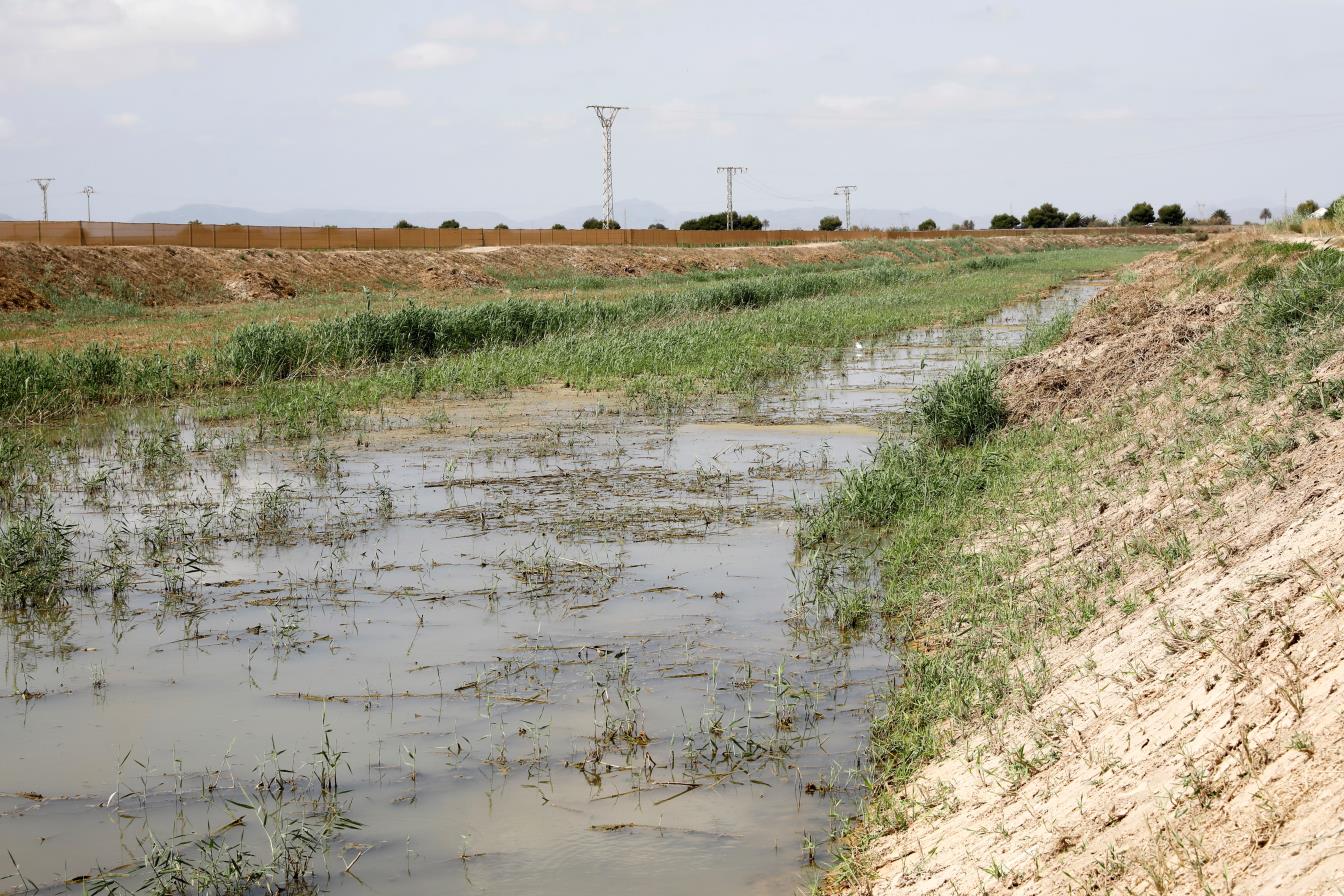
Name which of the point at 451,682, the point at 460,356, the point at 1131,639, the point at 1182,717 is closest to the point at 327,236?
the point at 460,356

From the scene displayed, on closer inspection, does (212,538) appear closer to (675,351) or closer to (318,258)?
(675,351)

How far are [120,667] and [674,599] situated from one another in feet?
11.1

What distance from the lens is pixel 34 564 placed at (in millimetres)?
8594

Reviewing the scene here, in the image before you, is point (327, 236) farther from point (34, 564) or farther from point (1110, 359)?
point (34, 564)

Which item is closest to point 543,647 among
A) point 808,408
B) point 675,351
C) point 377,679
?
point 377,679

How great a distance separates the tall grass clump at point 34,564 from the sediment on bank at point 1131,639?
17.8 feet

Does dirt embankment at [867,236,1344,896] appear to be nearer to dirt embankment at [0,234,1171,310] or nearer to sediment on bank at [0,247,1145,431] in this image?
sediment on bank at [0,247,1145,431]

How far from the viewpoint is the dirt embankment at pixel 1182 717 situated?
3551 millimetres

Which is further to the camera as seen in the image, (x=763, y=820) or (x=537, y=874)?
(x=763, y=820)

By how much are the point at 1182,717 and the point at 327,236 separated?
60852mm

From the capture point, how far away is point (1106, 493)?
27.7 feet

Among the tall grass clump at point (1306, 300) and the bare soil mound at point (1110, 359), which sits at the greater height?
the tall grass clump at point (1306, 300)

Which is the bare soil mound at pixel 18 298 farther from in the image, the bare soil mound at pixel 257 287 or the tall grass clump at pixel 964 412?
the tall grass clump at pixel 964 412

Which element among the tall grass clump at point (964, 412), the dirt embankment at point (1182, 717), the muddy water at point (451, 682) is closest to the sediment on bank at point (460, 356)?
the tall grass clump at point (964, 412)
